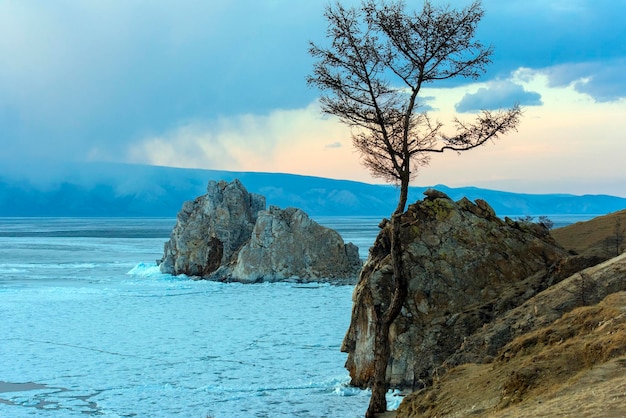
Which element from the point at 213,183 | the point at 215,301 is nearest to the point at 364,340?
the point at 215,301

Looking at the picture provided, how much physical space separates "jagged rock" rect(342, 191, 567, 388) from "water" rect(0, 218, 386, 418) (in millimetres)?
1627

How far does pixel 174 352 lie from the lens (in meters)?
22.4

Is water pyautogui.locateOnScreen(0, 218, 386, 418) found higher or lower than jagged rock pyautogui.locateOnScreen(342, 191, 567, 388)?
lower

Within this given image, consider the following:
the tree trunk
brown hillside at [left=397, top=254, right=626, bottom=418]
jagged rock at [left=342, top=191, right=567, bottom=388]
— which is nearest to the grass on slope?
brown hillside at [left=397, top=254, right=626, bottom=418]

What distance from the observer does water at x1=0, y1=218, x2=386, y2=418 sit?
1622 centimetres

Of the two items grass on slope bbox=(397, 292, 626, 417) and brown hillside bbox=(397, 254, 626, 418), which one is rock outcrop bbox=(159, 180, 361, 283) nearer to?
brown hillside bbox=(397, 254, 626, 418)

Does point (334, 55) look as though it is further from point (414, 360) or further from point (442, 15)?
point (414, 360)

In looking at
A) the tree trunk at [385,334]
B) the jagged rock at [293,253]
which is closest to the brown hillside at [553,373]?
the tree trunk at [385,334]

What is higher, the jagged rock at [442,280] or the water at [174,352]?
the jagged rock at [442,280]

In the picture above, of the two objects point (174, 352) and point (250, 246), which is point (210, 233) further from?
point (174, 352)

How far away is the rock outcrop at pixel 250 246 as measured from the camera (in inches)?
1976

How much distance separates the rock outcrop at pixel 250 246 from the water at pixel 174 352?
590cm

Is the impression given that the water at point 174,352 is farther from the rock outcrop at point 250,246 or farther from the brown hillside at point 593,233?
the brown hillside at point 593,233

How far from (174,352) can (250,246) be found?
29606mm
